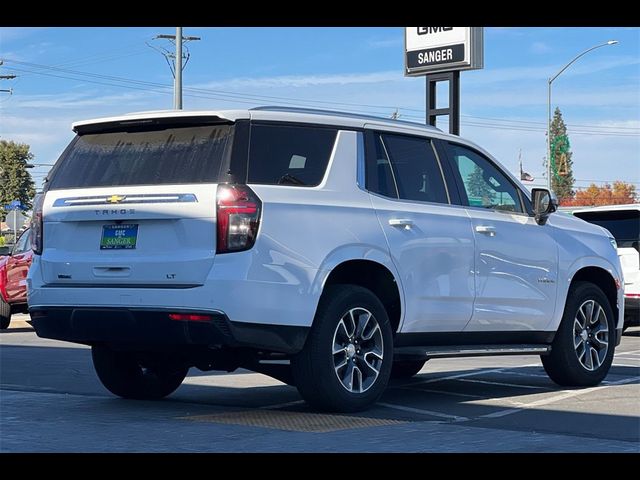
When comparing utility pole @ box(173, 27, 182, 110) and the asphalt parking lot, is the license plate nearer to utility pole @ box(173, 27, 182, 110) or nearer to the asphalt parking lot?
the asphalt parking lot

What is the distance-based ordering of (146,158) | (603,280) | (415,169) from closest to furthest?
(146,158)
(415,169)
(603,280)

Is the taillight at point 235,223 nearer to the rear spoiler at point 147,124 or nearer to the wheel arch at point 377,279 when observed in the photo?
the rear spoiler at point 147,124

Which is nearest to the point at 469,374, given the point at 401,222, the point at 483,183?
the point at 483,183

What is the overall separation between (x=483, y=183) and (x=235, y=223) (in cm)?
292

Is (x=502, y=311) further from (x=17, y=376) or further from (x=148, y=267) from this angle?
(x=17, y=376)

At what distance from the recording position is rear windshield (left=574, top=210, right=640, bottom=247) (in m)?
17.9

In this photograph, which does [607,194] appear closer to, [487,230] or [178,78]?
[178,78]

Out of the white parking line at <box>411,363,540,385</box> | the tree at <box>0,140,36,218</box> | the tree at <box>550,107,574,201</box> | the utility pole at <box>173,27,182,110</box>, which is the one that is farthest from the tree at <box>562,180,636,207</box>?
the white parking line at <box>411,363,540,385</box>

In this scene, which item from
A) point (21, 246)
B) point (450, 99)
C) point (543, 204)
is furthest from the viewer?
point (21, 246)

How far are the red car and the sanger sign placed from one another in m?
6.96

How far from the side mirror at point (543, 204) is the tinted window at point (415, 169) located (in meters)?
1.13

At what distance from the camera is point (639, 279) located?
58.3 feet

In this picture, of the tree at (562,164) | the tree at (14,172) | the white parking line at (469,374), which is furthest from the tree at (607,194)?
the white parking line at (469,374)

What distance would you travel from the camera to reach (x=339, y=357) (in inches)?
327
